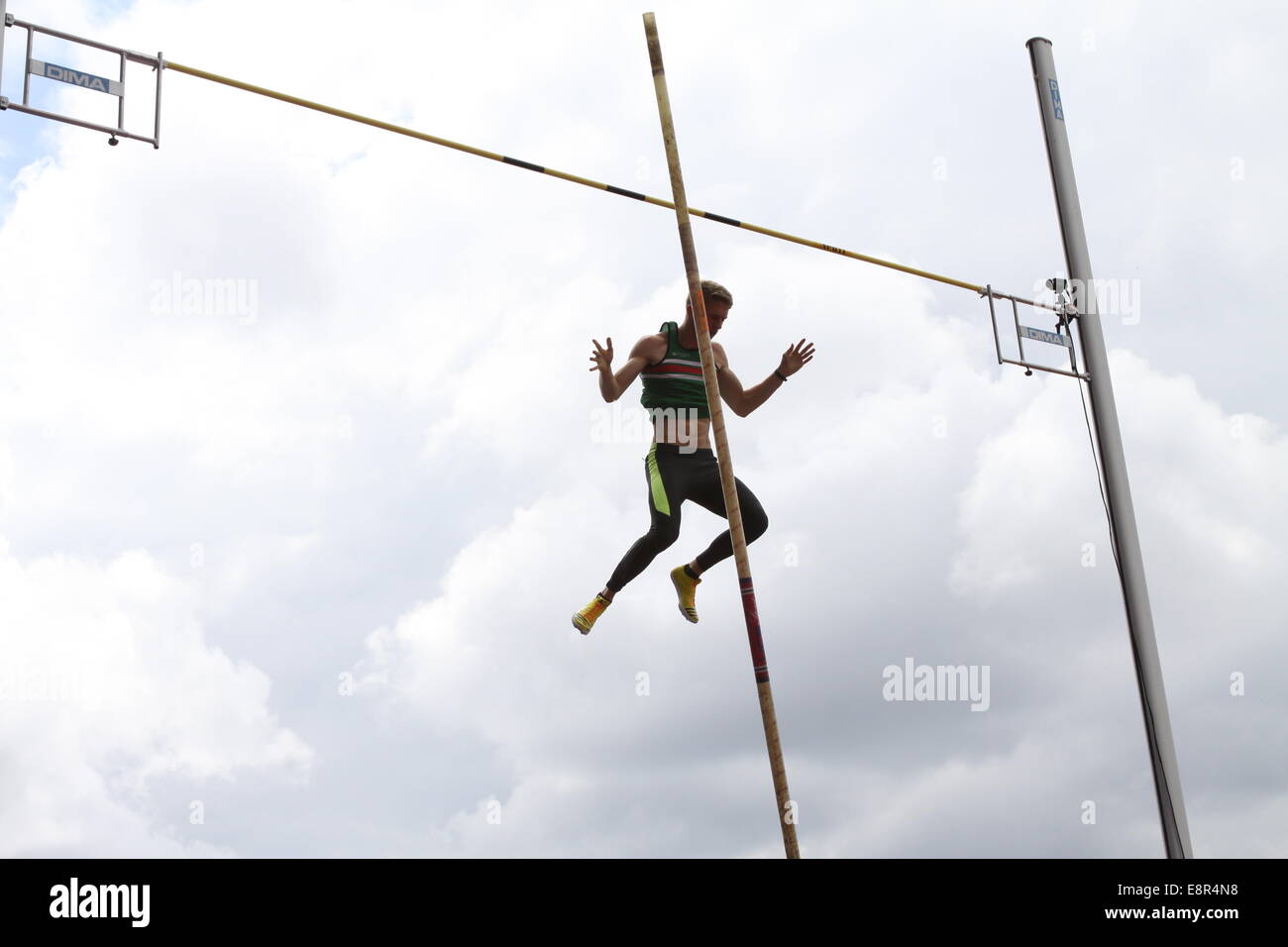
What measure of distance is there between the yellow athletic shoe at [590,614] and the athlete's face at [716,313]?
5.74ft

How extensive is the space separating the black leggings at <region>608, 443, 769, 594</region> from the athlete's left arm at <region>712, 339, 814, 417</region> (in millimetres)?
469

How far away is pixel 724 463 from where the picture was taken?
6586mm

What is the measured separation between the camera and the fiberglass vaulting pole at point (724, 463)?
6.25 metres

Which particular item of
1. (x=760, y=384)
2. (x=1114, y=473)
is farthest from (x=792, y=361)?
(x=1114, y=473)

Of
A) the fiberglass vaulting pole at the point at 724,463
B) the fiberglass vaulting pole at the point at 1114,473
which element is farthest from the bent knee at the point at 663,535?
the fiberglass vaulting pole at the point at 1114,473

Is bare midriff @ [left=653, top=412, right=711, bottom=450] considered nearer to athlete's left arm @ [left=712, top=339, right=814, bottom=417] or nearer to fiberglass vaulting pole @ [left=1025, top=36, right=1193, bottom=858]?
athlete's left arm @ [left=712, top=339, right=814, bottom=417]

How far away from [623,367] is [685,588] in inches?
60.4

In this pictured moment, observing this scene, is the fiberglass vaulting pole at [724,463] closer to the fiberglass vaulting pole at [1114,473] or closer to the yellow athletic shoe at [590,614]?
the yellow athletic shoe at [590,614]

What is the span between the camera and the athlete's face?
7.81m
